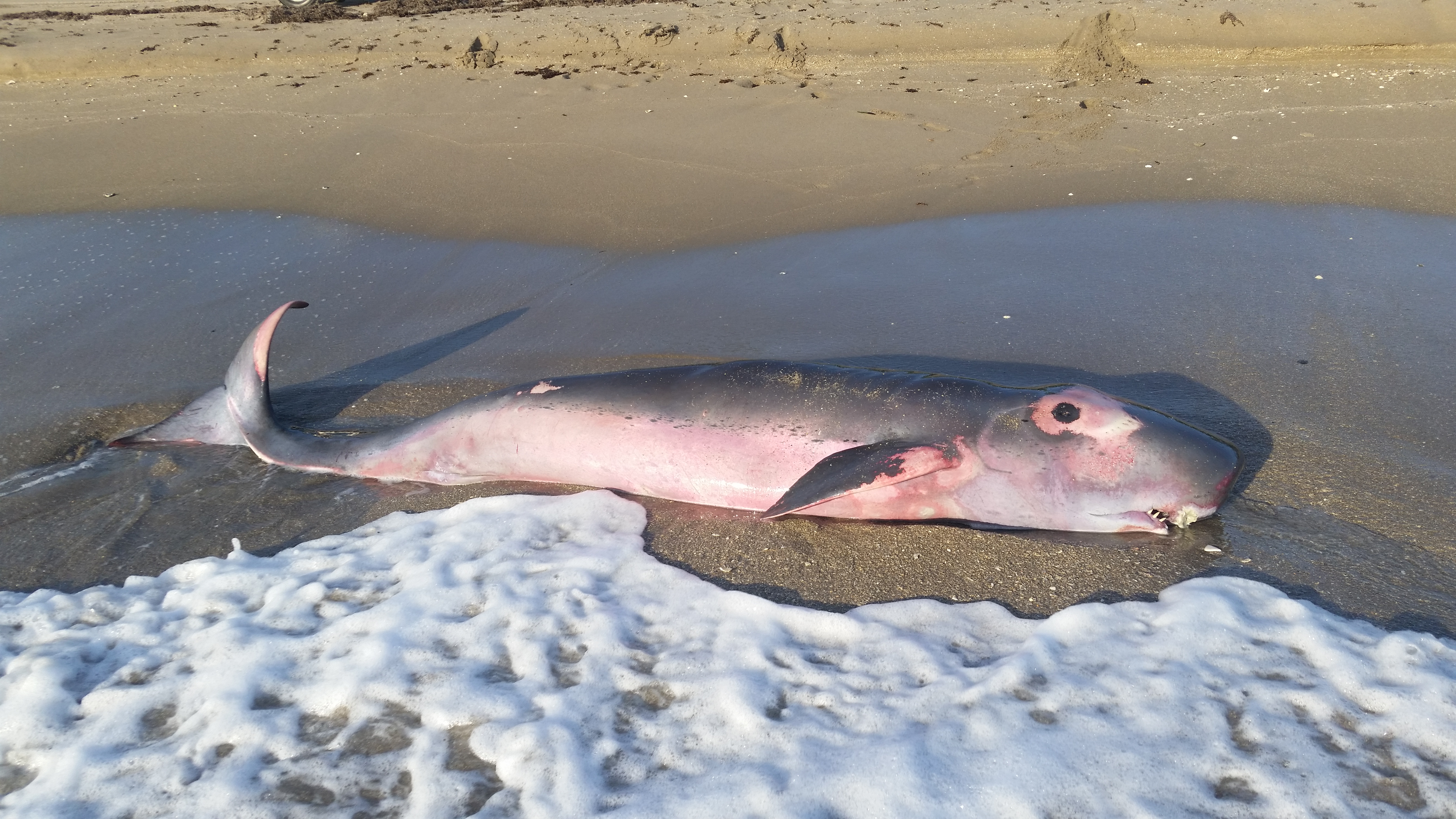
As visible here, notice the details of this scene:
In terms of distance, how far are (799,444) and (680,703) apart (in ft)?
4.21

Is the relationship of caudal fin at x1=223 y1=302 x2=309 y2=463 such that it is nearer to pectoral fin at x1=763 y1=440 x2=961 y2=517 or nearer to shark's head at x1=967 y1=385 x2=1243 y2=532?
pectoral fin at x1=763 y1=440 x2=961 y2=517

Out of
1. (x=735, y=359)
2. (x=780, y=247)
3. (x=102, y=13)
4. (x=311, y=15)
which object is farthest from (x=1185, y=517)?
(x=102, y=13)

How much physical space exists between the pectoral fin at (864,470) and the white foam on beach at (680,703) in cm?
44

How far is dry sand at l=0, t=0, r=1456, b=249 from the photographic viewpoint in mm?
6184

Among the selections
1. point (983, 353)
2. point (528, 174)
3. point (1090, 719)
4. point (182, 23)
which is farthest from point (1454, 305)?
point (182, 23)

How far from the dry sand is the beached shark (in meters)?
2.25

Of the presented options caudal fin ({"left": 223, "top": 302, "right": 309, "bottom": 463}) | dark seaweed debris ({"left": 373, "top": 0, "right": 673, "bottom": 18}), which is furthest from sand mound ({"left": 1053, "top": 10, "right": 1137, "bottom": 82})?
caudal fin ({"left": 223, "top": 302, "right": 309, "bottom": 463})

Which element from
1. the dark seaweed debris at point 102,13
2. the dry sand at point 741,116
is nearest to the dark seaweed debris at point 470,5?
the dry sand at point 741,116

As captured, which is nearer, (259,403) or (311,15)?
(259,403)

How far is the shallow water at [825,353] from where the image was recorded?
10.4 feet

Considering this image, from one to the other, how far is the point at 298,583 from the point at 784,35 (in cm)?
731

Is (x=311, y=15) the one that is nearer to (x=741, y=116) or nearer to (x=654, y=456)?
(x=741, y=116)

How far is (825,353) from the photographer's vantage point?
179 inches

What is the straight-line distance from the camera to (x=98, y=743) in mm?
2514
